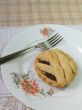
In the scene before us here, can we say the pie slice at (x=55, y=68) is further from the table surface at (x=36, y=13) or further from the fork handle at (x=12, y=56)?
the table surface at (x=36, y=13)

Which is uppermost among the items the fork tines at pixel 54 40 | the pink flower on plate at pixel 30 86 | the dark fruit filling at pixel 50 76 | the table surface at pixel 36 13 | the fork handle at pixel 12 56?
the table surface at pixel 36 13

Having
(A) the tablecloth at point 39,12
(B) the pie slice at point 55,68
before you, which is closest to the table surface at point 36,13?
(A) the tablecloth at point 39,12

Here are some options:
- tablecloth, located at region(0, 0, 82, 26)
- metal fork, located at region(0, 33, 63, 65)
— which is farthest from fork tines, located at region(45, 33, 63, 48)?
tablecloth, located at region(0, 0, 82, 26)

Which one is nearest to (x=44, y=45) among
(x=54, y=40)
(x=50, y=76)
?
(x=54, y=40)

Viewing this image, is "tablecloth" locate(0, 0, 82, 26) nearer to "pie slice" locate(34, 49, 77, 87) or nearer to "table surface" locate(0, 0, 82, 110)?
"table surface" locate(0, 0, 82, 110)

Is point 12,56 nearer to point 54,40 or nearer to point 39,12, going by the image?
point 54,40
